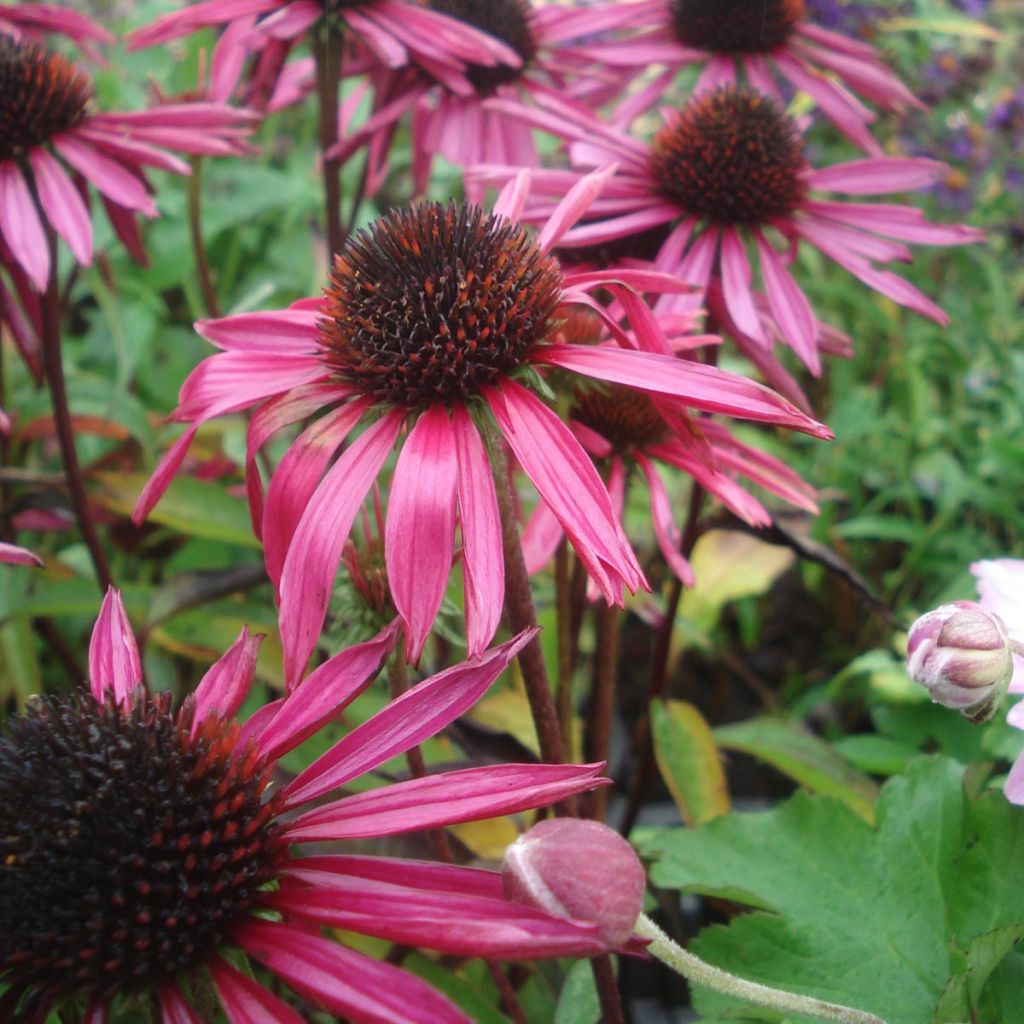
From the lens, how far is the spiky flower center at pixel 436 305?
59 cm

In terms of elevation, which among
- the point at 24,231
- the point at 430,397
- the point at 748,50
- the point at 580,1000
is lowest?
the point at 580,1000

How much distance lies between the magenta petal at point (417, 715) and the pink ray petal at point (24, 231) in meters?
0.53

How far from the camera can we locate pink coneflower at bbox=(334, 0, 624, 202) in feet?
3.61

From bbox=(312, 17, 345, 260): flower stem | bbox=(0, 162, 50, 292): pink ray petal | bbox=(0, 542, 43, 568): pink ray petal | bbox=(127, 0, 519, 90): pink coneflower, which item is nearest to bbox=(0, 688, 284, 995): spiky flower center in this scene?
bbox=(0, 542, 43, 568): pink ray petal

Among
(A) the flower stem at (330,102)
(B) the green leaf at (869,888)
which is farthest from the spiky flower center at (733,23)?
(B) the green leaf at (869,888)

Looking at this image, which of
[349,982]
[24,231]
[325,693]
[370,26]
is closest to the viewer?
[349,982]

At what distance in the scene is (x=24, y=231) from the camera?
0.84 meters

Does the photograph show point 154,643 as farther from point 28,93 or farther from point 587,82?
point 587,82

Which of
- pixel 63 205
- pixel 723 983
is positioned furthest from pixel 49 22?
pixel 723 983

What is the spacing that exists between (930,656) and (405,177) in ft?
6.40

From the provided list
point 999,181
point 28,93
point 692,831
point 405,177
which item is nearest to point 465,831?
point 692,831

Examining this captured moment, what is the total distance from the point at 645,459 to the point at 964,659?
41 centimetres

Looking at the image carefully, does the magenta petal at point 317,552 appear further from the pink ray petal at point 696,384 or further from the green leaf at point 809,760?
the green leaf at point 809,760

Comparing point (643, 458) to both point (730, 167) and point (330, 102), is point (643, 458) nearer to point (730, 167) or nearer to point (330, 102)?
point (730, 167)
